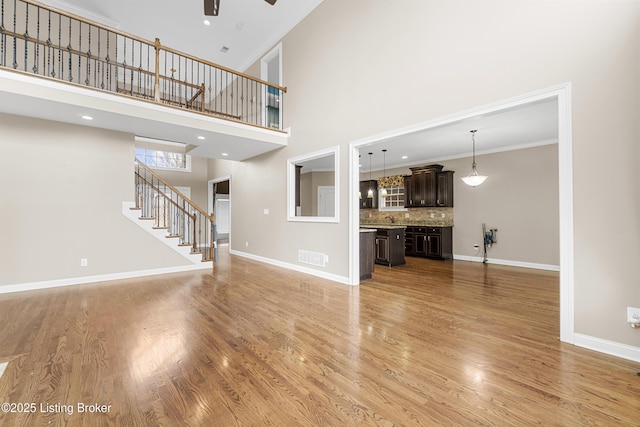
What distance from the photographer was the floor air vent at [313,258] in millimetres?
4839

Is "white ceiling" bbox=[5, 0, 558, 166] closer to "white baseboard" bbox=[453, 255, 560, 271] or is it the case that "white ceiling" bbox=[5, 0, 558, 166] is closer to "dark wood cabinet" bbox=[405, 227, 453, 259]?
"dark wood cabinet" bbox=[405, 227, 453, 259]

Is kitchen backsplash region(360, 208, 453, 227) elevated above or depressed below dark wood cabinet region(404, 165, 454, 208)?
below

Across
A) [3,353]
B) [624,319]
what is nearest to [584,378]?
[624,319]

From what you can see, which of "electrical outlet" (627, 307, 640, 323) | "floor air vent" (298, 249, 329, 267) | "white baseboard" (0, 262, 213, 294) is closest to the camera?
"electrical outlet" (627, 307, 640, 323)

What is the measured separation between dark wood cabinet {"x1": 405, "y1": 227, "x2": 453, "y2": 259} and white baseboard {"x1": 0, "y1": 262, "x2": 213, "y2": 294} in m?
5.42

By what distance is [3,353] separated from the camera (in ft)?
7.09

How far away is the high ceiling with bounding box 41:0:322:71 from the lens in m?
5.36

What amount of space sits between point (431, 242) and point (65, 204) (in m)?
7.84

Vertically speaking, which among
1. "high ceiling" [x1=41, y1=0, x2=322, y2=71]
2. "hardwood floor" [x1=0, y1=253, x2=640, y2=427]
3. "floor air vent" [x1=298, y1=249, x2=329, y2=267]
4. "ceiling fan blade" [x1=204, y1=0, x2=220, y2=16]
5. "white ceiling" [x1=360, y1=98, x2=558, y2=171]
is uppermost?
"high ceiling" [x1=41, y1=0, x2=322, y2=71]

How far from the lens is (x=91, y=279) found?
4.52 metres

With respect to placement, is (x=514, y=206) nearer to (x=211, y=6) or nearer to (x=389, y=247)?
(x=389, y=247)

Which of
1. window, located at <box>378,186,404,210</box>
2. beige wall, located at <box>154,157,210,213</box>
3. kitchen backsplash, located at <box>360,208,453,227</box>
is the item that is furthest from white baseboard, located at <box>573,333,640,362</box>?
beige wall, located at <box>154,157,210,213</box>

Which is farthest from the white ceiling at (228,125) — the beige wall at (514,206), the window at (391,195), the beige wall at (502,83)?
the window at (391,195)

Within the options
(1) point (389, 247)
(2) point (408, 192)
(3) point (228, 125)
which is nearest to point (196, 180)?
(3) point (228, 125)
